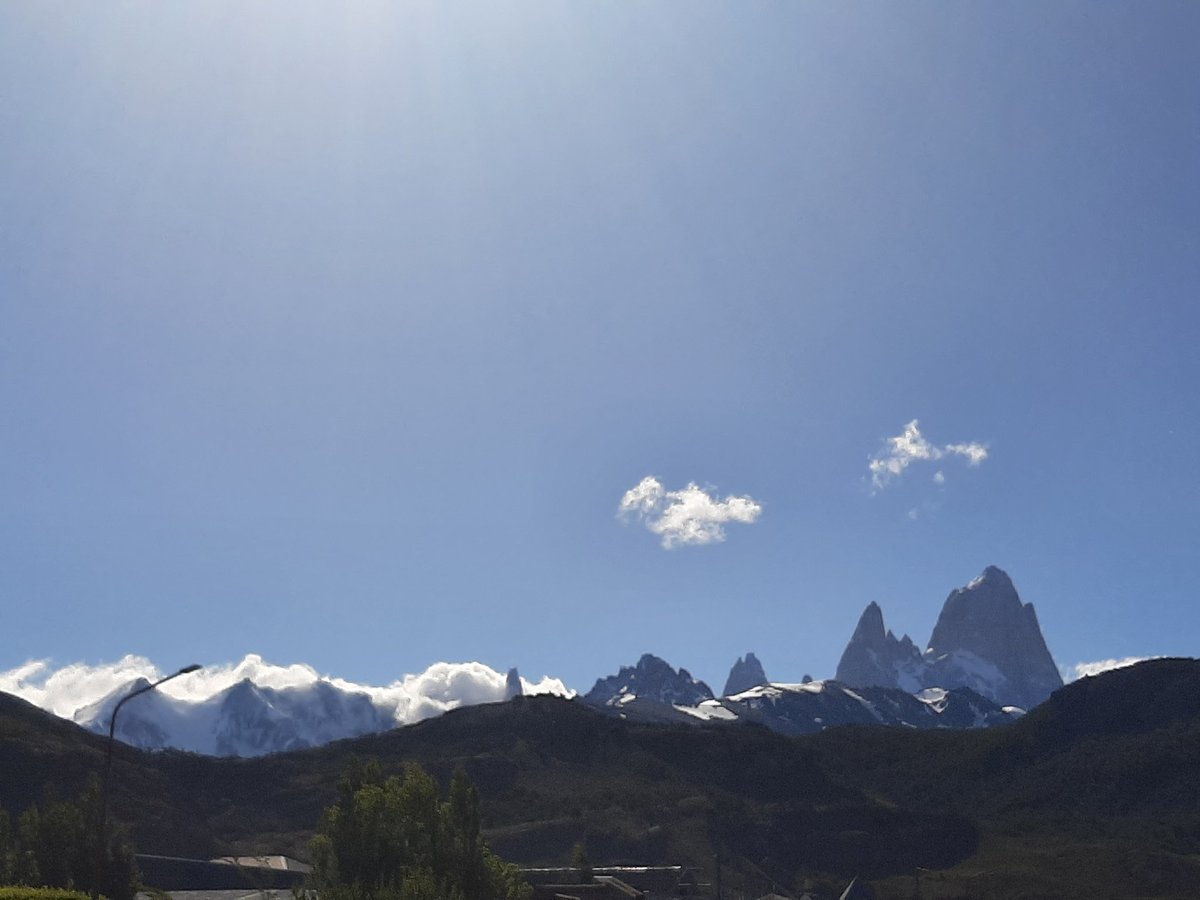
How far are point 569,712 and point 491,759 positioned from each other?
31420 mm

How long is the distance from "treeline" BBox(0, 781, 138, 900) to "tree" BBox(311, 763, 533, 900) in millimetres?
9363

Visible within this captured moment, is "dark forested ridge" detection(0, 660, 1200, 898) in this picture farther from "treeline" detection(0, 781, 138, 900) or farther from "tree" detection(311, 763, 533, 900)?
"tree" detection(311, 763, 533, 900)

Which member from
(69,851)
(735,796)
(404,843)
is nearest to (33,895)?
(404,843)

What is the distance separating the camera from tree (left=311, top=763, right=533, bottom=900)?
105 feet

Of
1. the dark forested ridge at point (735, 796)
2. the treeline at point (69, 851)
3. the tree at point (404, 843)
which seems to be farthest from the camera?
the dark forested ridge at point (735, 796)

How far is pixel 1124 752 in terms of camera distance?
586 feet

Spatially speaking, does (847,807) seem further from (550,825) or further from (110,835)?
(110,835)

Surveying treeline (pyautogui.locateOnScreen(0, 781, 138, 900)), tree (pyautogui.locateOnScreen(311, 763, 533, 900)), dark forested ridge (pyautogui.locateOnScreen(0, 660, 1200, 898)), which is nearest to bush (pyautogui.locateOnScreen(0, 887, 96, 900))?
tree (pyautogui.locateOnScreen(311, 763, 533, 900))

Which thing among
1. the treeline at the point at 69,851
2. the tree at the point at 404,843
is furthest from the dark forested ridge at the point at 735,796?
the tree at the point at 404,843

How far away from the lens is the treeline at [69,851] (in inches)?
1459

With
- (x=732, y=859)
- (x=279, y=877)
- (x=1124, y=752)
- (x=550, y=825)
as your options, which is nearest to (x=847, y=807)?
(x=732, y=859)

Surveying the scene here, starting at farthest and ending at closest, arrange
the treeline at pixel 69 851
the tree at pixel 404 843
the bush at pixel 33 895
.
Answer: the treeline at pixel 69 851
the tree at pixel 404 843
the bush at pixel 33 895

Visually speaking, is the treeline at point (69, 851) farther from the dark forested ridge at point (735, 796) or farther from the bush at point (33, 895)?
the dark forested ridge at point (735, 796)

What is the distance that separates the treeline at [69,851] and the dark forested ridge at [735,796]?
61.0 m
